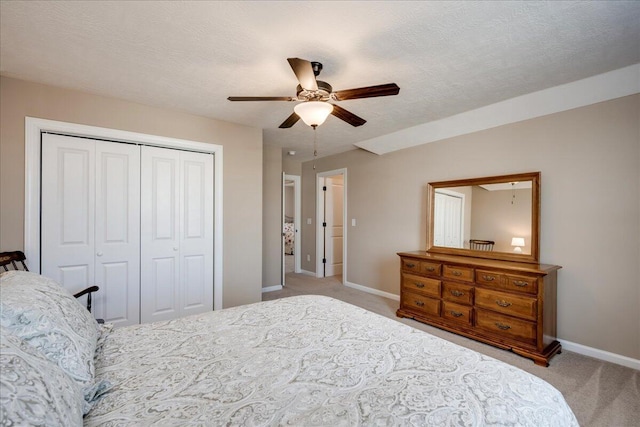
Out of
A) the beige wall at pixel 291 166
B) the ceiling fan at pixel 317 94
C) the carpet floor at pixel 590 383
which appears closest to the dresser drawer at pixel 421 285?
the carpet floor at pixel 590 383

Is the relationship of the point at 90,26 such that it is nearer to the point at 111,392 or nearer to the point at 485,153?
the point at 111,392

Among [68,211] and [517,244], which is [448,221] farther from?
[68,211]

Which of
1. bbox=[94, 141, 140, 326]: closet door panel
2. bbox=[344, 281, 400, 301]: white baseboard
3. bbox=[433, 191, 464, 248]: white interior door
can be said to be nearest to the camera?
bbox=[94, 141, 140, 326]: closet door panel

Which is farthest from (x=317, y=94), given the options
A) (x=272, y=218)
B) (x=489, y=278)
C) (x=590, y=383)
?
(x=272, y=218)

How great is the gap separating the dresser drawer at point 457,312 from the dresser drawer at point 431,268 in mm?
321

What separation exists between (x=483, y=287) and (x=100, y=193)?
3.81m

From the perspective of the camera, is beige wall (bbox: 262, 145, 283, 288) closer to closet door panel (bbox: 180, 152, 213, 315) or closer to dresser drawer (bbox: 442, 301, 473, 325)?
closet door panel (bbox: 180, 152, 213, 315)

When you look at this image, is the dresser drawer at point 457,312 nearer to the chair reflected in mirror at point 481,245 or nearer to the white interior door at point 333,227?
the chair reflected in mirror at point 481,245

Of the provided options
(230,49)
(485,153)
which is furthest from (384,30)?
(485,153)

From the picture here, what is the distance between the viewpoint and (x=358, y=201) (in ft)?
16.4

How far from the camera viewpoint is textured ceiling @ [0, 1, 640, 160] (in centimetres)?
169

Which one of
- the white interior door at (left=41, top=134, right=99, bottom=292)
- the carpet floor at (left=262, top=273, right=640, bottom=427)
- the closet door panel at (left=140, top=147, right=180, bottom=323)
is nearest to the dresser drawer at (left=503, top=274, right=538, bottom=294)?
the carpet floor at (left=262, top=273, right=640, bottom=427)

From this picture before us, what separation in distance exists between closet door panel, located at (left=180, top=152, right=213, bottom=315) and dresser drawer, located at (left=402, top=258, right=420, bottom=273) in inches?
91.5

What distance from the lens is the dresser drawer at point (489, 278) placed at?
277 cm
